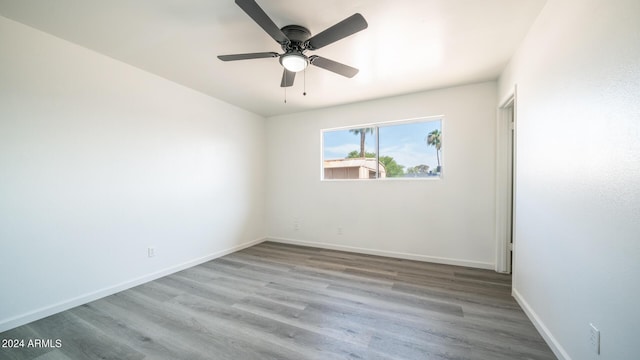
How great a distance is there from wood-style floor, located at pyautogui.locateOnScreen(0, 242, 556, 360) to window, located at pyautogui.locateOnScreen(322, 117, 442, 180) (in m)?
1.50

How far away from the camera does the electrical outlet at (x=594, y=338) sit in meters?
1.19

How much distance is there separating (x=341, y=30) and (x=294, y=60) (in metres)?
0.48

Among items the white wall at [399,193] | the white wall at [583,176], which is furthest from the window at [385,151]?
the white wall at [583,176]

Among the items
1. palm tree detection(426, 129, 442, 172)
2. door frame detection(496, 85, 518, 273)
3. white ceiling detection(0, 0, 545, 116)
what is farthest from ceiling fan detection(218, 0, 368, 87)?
door frame detection(496, 85, 518, 273)

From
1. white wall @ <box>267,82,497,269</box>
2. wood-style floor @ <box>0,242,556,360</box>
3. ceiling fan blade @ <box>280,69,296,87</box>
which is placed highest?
ceiling fan blade @ <box>280,69,296,87</box>

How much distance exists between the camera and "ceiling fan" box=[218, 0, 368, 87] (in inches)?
60.2

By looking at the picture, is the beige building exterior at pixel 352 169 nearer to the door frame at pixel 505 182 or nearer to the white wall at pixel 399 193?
the white wall at pixel 399 193

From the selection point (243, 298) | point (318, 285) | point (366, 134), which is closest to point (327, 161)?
point (366, 134)

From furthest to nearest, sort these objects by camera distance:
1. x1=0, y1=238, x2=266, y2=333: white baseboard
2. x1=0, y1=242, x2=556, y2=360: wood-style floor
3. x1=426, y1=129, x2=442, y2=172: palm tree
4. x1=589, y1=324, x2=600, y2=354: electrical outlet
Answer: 1. x1=426, y1=129, x2=442, y2=172: palm tree
2. x1=0, y1=238, x2=266, y2=333: white baseboard
3. x1=0, y1=242, x2=556, y2=360: wood-style floor
4. x1=589, y1=324, x2=600, y2=354: electrical outlet

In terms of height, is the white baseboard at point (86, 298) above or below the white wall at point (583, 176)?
below

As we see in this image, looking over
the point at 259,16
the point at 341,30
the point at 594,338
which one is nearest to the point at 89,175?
the point at 259,16

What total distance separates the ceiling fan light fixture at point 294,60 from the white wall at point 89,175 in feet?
6.58

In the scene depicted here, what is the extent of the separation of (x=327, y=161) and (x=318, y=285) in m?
2.25

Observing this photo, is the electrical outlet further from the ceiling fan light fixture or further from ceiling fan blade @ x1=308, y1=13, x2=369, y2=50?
the ceiling fan light fixture
